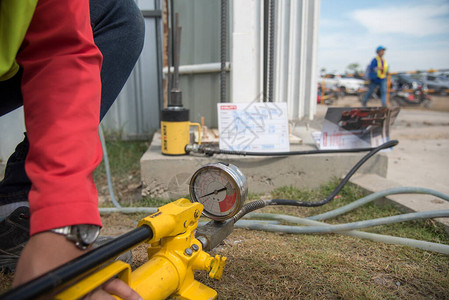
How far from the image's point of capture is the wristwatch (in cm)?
61

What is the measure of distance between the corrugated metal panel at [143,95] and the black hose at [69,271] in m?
3.18

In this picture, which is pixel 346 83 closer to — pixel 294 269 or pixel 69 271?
pixel 294 269

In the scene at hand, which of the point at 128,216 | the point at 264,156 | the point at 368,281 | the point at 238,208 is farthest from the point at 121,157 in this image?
the point at 368,281

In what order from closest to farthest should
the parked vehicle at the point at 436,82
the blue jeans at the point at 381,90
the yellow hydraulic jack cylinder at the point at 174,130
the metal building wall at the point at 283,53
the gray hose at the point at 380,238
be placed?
1. the gray hose at the point at 380,238
2. the yellow hydraulic jack cylinder at the point at 174,130
3. the metal building wall at the point at 283,53
4. the blue jeans at the point at 381,90
5. the parked vehicle at the point at 436,82

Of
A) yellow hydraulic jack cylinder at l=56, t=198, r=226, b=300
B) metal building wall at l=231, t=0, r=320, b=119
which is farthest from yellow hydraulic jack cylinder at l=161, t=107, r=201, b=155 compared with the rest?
yellow hydraulic jack cylinder at l=56, t=198, r=226, b=300

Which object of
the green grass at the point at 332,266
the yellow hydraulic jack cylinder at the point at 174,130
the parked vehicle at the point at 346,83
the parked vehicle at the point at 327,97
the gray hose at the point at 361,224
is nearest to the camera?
the green grass at the point at 332,266

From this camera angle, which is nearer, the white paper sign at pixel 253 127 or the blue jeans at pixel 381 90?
the white paper sign at pixel 253 127

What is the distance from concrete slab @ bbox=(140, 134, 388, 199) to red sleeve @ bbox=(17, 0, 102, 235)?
1.47 meters

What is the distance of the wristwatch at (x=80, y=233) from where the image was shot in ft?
1.99

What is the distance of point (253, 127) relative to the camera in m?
2.38

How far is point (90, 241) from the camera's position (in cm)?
65

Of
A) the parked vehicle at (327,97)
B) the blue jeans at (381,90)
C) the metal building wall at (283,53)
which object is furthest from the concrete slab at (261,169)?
the parked vehicle at (327,97)

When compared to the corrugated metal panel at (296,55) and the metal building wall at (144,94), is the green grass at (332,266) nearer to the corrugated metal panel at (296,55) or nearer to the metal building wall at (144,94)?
the corrugated metal panel at (296,55)

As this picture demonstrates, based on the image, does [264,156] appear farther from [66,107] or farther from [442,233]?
[66,107]
